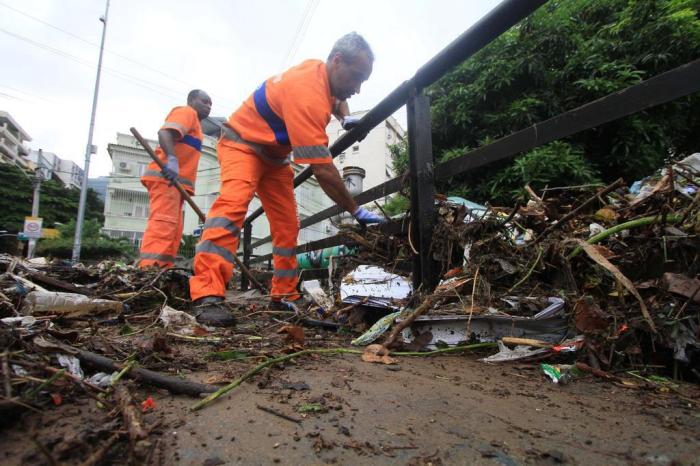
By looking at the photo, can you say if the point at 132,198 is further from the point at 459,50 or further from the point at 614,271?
the point at 614,271

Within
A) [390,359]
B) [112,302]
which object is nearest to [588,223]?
[390,359]

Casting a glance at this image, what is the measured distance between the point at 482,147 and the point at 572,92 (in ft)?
16.2

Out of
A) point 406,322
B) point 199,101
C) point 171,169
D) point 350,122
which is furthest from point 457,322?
point 199,101

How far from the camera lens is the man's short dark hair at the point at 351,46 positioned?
2.07 metres

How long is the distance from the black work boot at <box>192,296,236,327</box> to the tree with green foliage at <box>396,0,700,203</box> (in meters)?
3.81

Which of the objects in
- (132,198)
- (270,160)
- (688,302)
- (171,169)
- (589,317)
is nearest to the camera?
(688,302)

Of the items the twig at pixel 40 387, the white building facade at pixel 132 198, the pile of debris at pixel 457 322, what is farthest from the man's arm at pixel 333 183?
the white building facade at pixel 132 198

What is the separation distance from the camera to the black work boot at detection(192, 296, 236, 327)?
71.6 inches

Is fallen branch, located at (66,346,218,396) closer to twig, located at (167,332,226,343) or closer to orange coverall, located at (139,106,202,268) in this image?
twig, located at (167,332,226,343)

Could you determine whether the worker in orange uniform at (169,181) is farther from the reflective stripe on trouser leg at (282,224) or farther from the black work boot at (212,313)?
the black work boot at (212,313)

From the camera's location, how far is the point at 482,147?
1.58m

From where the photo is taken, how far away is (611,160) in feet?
16.5

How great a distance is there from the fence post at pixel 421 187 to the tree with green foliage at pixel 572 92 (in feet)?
10.2

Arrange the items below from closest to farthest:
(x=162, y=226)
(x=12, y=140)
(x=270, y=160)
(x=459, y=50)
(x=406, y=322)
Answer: (x=406, y=322), (x=459, y=50), (x=270, y=160), (x=162, y=226), (x=12, y=140)
